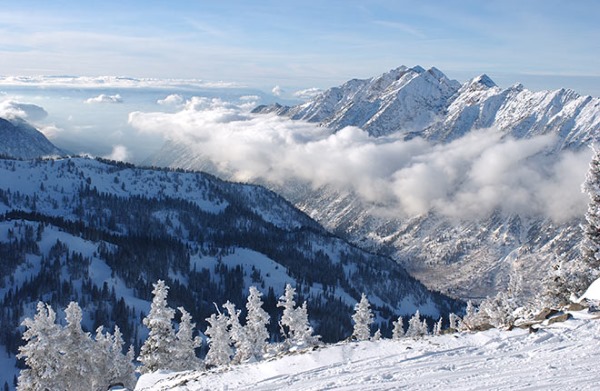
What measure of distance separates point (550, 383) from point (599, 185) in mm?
29702

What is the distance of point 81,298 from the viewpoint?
568 feet

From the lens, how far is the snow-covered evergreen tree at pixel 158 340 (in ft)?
186

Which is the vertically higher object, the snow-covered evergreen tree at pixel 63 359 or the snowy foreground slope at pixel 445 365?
the snowy foreground slope at pixel 445 365

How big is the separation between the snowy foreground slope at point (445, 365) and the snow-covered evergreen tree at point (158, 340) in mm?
30131

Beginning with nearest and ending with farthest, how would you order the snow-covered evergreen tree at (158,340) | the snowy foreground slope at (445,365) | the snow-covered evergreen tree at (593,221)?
1. the snowy foreground slope at (445,365)
2. the snow-covered evergreen tree at (593,221)
3. the snow-covered evergreen tree at (158,340)

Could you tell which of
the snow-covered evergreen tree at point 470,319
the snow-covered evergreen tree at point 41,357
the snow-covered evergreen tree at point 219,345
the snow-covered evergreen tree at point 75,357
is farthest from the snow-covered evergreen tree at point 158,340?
the snow-covered evergreen tree at point 470,319

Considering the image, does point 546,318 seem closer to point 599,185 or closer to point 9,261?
point 599,185

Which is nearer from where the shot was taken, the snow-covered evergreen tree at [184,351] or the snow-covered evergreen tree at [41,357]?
the snow-covered evergreen tree at [41,357]

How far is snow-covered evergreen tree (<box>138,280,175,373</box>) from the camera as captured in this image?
186ft

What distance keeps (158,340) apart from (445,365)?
142ft

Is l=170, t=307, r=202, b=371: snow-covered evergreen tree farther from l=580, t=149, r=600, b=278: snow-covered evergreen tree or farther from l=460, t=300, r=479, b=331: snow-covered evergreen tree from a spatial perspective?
l=580, t=149, r=600, b=278: snow-covered evergreen tree

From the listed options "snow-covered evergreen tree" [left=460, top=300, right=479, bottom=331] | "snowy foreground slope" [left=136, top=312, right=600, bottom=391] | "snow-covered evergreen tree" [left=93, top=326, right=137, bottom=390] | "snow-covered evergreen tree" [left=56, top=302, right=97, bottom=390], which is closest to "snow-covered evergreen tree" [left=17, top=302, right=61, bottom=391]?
"snow-covered evergreen tree" [left=56, top=302, right=97, bottom=390]

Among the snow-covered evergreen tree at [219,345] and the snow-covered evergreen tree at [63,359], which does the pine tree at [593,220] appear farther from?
the snow-covered evergreen tree at [63,359]

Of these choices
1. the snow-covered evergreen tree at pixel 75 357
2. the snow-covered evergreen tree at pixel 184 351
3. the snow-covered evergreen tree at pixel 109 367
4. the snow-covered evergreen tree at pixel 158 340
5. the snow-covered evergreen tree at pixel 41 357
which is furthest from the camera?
the snow-covered evergreen tree at pixel 109 367
